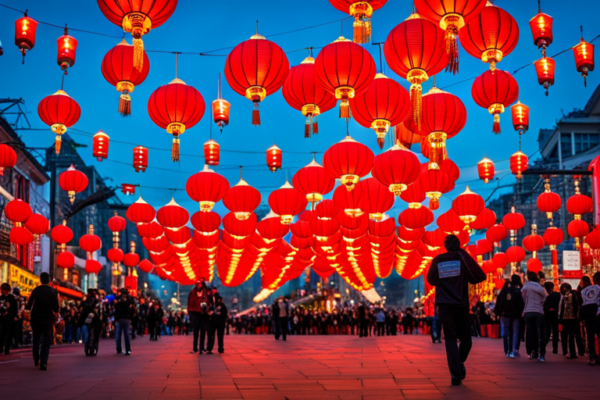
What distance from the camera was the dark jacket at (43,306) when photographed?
1034cm

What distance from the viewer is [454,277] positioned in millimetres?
7516

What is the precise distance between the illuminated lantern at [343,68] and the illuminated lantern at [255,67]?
0.79 metres

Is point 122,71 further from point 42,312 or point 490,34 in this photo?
point 490,34

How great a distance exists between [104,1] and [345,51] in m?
3.27

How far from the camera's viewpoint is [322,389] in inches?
266

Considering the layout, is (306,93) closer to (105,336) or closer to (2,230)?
(2,230)

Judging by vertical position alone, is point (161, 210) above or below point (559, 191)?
below

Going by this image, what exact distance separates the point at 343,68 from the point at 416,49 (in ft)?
3.35

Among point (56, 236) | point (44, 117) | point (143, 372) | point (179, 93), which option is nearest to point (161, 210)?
point (56, 236)

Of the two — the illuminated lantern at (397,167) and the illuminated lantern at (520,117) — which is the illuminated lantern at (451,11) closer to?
the illuminated lantern at (397,167)

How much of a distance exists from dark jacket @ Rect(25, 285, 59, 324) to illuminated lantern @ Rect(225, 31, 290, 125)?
4126mm

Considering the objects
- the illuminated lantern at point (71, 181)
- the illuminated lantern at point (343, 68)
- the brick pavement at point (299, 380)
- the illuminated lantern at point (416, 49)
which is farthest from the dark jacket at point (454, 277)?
the illuminated lantern at point (71, 181)

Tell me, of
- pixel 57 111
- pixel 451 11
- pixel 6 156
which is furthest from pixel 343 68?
pixel 6 156

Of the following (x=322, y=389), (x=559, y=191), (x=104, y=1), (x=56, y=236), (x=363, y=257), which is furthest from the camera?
(x=559, y=191)
